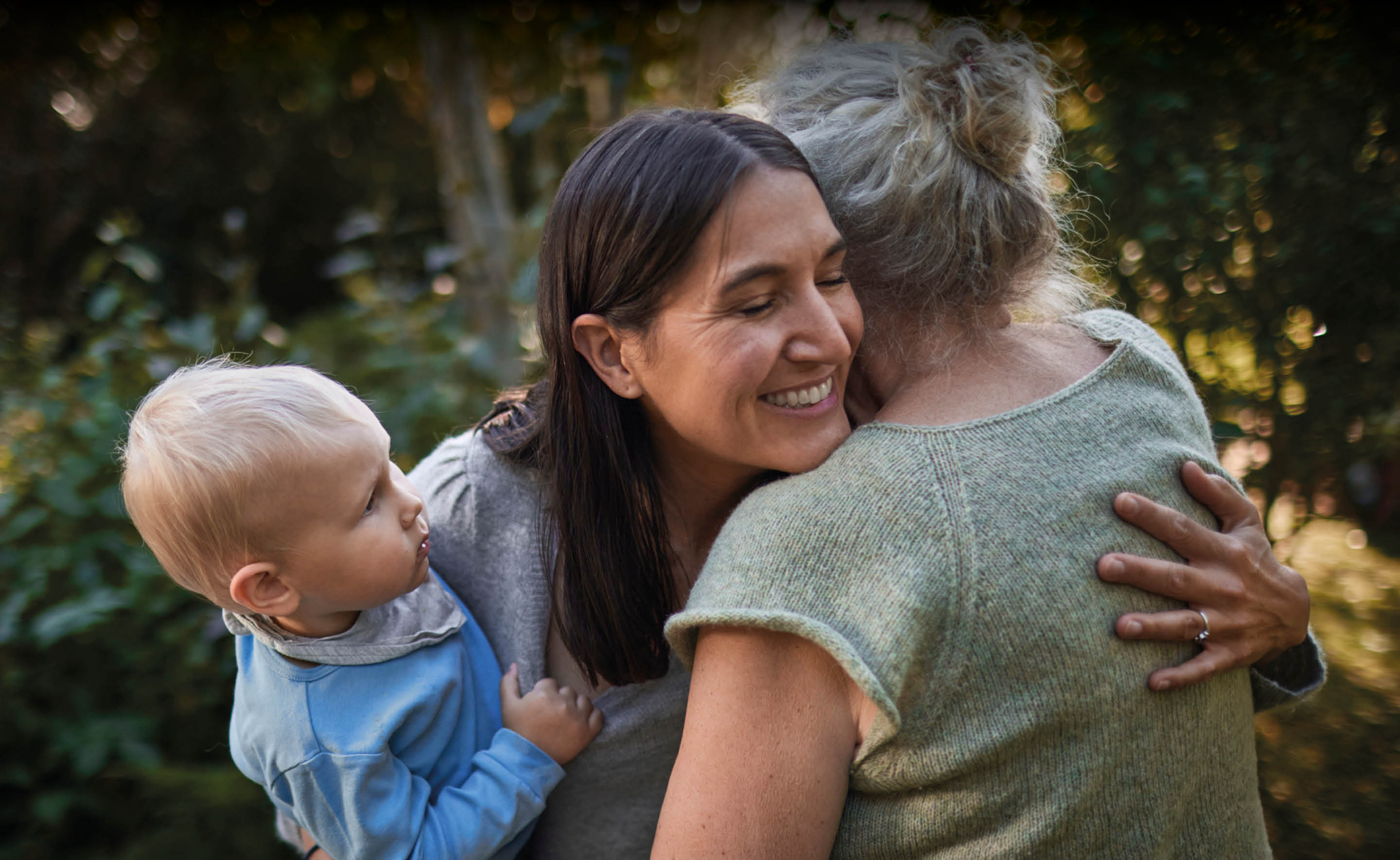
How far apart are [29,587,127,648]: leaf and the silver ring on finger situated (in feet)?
8.23

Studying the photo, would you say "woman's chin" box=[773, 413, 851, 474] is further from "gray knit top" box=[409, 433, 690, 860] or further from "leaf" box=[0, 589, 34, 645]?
"leaf" box=[0, 589, 34, 645]

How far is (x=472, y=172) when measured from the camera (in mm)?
4148

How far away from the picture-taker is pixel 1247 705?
1.46m

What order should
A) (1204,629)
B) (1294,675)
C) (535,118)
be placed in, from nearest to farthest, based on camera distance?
(1204,629)
(1294,675)
(535,118)

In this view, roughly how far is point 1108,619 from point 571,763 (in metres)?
0.96

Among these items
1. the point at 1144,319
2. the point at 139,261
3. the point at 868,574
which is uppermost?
the point at 139,261

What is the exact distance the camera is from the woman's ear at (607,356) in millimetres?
1506

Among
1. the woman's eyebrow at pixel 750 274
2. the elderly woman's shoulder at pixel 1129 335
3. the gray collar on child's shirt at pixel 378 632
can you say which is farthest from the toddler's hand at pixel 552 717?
the elderly woman's shoulder at pixel 1129 335

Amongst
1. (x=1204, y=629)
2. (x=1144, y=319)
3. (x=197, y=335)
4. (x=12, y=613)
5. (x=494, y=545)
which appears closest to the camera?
(x=1204, y=629)

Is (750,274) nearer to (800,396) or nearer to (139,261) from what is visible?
(800,396)

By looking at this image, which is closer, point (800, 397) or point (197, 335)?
point (800, 397)

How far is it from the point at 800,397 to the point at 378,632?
2.65 feet

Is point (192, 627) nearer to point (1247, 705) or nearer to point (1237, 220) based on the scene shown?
point (1247, 705)

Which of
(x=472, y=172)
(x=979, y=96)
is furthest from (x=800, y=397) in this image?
(x=472, y=172)
